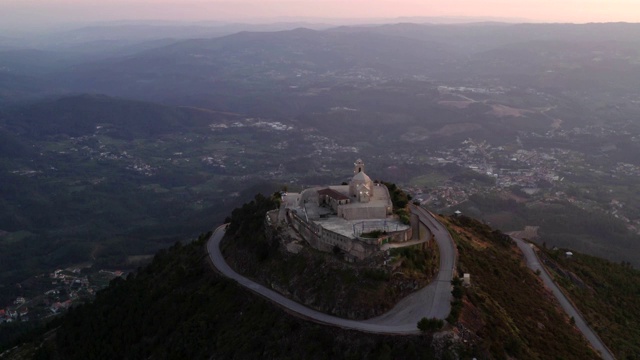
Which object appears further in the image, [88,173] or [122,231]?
[88,173]

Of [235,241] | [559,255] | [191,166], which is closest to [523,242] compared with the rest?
[559,255]

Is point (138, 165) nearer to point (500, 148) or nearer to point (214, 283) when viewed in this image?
point (500, 148)

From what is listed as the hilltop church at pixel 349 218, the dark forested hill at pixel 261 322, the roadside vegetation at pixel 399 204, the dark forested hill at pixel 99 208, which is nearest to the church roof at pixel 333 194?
the hilltop church at pixel 349 218

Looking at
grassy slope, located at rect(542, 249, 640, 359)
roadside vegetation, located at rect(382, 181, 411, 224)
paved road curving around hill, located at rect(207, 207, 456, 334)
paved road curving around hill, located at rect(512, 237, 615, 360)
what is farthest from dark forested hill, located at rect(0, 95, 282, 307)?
grassy slope, located at rect(542, 249, 640, 359)

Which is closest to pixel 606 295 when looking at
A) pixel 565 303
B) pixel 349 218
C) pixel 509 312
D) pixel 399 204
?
pixel 565 303

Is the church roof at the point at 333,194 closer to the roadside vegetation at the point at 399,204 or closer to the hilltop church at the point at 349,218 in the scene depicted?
the hilltop church at the point at 349,218

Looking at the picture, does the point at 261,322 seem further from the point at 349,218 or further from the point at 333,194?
the point at 333,194
